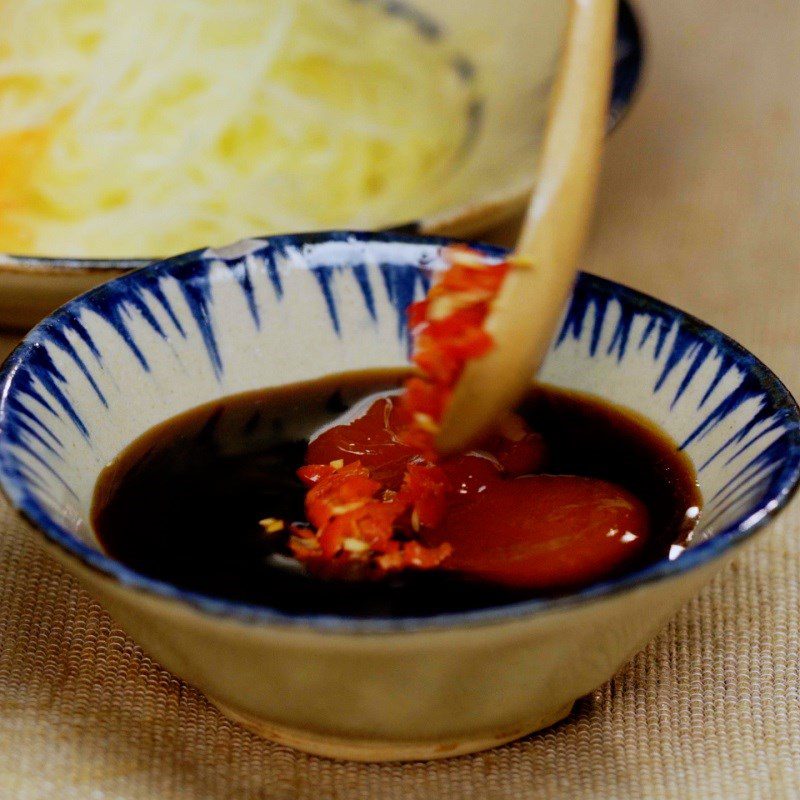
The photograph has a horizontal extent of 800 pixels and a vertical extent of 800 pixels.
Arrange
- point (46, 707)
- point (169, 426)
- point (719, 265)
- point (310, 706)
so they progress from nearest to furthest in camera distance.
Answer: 1. point (310, 706)
2. point (46, 707)
3. point (169, 426)
4. point (719, 265)

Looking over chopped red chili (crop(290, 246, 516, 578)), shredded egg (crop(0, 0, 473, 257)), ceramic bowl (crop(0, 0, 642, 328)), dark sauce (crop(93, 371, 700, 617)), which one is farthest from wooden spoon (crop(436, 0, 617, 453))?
shredded egg (crop(0, 0, 473, 257))

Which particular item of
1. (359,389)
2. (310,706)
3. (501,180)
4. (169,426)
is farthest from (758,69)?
(310,706)

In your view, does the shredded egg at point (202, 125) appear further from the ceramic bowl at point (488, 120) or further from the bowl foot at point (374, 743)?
the bowl foot at point (374, 743)

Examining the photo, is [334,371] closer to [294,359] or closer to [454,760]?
[294,359]

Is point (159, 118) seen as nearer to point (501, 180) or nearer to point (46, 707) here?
point (501, 180)

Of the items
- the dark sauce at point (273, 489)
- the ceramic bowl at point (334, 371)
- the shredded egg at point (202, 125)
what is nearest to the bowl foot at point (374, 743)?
the ceramic bowl at point (334, 371)

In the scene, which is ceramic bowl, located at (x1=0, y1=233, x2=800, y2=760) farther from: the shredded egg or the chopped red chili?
the shredded egg
